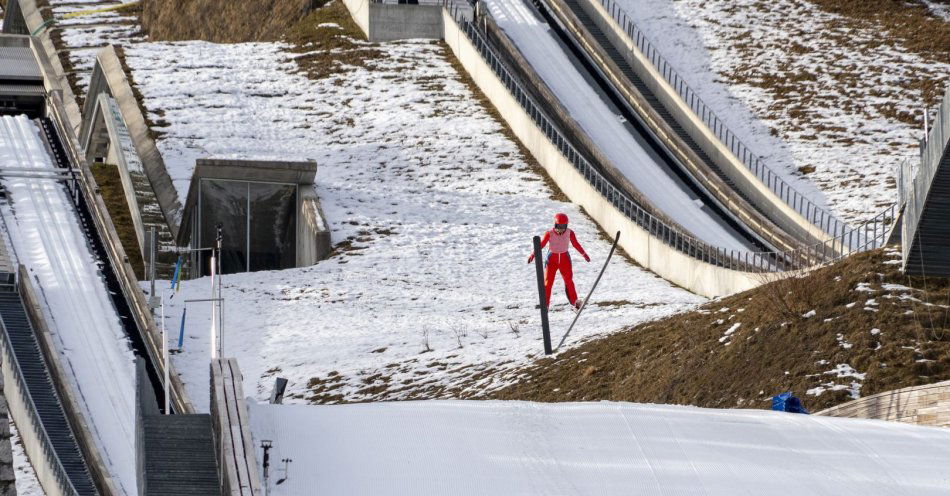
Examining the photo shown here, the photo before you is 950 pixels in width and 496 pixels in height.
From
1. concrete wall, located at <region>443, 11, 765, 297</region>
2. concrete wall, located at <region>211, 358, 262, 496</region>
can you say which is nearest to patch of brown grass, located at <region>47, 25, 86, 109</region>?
concrete wall, located at <region>443, 11, 765, 297</region>

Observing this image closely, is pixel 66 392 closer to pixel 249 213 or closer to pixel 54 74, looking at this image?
pixel 249 213

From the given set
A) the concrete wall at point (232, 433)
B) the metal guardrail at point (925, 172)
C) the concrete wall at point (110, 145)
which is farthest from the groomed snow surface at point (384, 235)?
the concrete wall at point (232, 433)

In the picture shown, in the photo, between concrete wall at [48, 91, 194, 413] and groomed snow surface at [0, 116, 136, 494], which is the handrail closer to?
groomed snow surface at [0, 116, 136, 494]

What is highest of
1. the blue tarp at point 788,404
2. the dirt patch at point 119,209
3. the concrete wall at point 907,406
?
the blue tarp at point 788,404

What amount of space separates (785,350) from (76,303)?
45.7 feet

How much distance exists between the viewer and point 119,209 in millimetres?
42312

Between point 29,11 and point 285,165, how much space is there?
25.9 meters

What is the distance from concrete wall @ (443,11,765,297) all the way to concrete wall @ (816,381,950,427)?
235 inches

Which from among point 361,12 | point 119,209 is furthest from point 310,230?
point 361,12

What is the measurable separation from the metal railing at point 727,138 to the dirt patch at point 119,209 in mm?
12687

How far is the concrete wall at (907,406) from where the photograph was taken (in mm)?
18344

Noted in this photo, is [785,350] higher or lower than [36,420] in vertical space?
higher

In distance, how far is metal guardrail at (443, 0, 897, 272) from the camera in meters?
28.5

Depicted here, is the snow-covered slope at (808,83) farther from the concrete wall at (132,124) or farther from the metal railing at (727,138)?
the concrete wall at (132,124)
